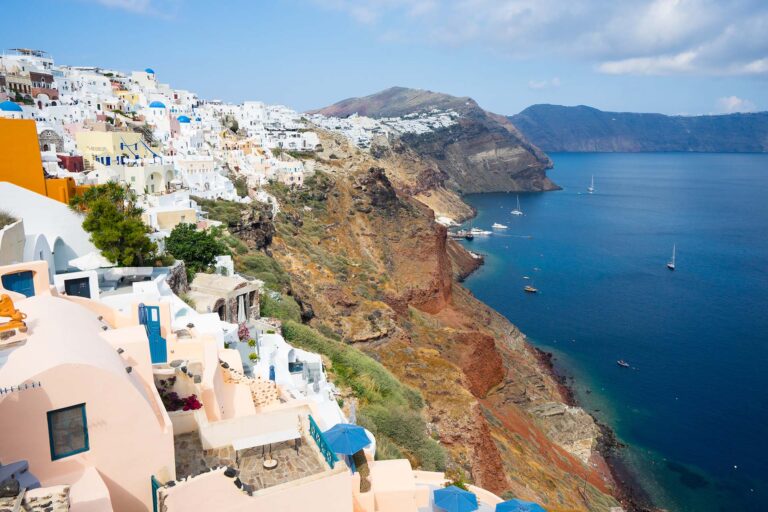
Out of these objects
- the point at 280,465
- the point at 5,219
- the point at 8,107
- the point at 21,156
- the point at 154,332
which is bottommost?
the point at 280,465

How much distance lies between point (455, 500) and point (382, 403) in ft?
27.6

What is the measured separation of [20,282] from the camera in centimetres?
1002

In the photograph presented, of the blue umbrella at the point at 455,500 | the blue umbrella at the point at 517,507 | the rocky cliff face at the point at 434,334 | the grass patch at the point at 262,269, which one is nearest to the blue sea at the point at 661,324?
the rocky cliff face at the point at 434,334

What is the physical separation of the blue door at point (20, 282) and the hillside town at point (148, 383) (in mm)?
24

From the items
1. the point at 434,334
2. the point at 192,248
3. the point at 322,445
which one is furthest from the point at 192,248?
the point at 434,334

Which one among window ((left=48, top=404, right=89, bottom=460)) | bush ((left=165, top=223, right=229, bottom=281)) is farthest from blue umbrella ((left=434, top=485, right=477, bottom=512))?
bush ((left=165, top=223, right=229, bottom=281))

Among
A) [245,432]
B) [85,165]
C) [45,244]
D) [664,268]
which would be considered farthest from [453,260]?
[245,432]

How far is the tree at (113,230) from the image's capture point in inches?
680

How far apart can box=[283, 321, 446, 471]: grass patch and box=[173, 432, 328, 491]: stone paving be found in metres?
6.99

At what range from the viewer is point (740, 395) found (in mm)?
38625

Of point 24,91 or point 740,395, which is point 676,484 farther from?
point 24,91

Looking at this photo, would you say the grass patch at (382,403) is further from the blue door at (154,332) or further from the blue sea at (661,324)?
the blue sea at (661,324)

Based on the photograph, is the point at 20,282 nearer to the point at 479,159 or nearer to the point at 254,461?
the point at 254,461

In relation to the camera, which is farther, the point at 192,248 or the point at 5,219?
the point at 192,248
